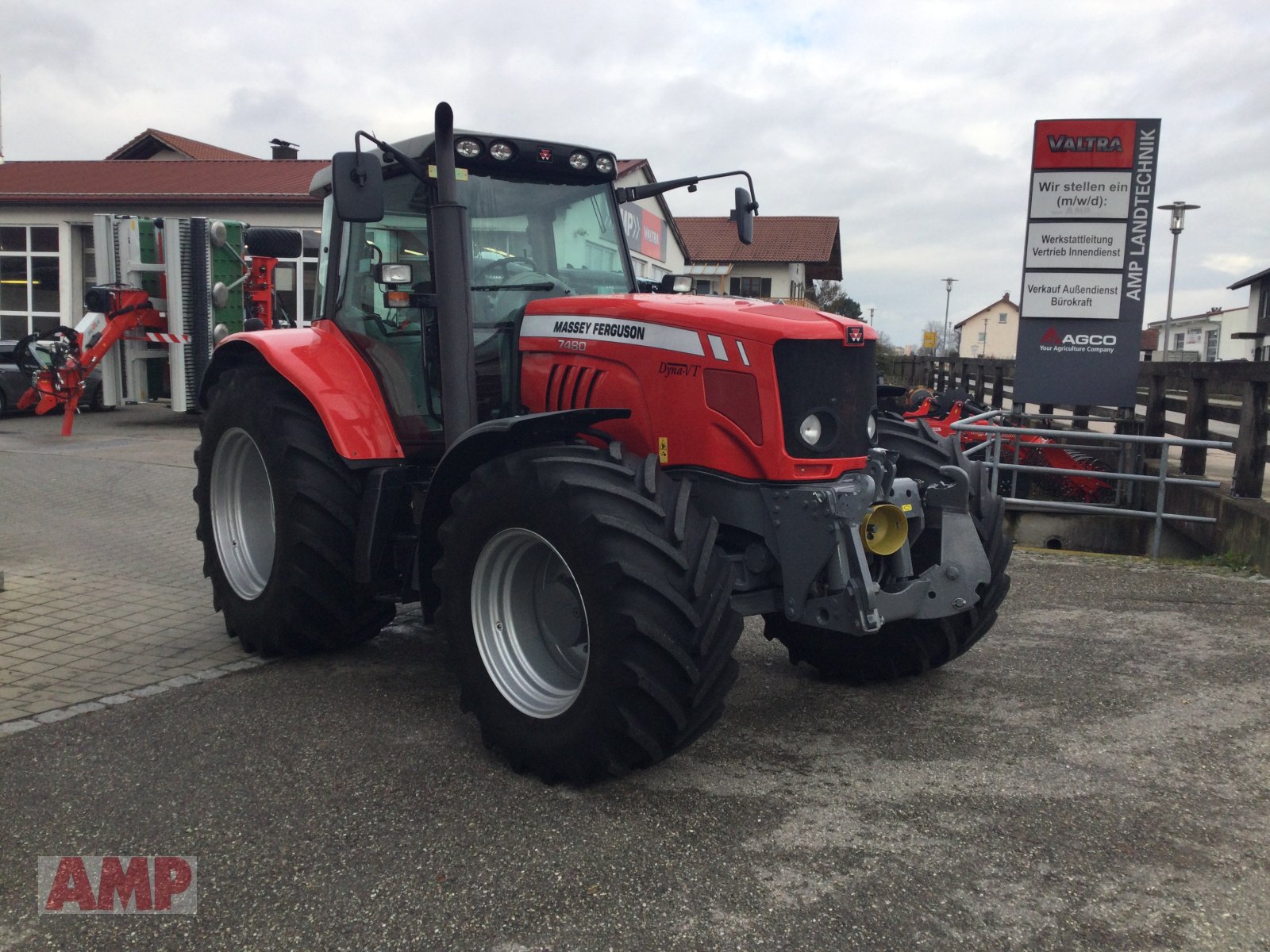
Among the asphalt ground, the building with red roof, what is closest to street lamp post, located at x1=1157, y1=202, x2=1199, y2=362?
the building with red roof

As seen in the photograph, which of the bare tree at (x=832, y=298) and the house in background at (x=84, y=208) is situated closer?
the house in background at (x=84, y=208)

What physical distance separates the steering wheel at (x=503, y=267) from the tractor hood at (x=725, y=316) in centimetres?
36

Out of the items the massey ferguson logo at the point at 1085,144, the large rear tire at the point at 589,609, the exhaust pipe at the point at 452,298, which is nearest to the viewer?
the large rear tire at the point at 589,609

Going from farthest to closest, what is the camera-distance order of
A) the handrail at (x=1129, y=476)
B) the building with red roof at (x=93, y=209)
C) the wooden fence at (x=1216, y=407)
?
the building with red roof at (x=93, y=209) < the wooden fence at (x=1216, y=407) < the handrail at (x=1129, y=476)

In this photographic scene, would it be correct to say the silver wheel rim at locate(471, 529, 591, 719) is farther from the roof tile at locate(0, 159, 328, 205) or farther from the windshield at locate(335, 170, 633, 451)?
the roof tile at locate(0, 159, 328, 205)

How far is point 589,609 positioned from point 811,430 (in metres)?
1.03

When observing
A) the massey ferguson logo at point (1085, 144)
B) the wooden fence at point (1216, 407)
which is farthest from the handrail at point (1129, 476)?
the massey ferguson logo at point (1085, 144)

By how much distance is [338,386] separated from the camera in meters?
4.86

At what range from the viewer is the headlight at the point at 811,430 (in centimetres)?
374

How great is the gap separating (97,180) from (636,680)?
2346 centimetres

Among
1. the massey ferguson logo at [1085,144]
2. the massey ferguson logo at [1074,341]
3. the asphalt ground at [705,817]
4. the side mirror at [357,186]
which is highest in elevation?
the massey ferguson logo at [1085,144]

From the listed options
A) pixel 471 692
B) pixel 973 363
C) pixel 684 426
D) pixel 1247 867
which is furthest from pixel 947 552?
pixel 973 363

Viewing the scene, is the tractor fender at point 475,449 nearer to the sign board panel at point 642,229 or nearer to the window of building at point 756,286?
the sign board panel at point 642,229

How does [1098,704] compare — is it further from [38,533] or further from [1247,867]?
[38,533]
